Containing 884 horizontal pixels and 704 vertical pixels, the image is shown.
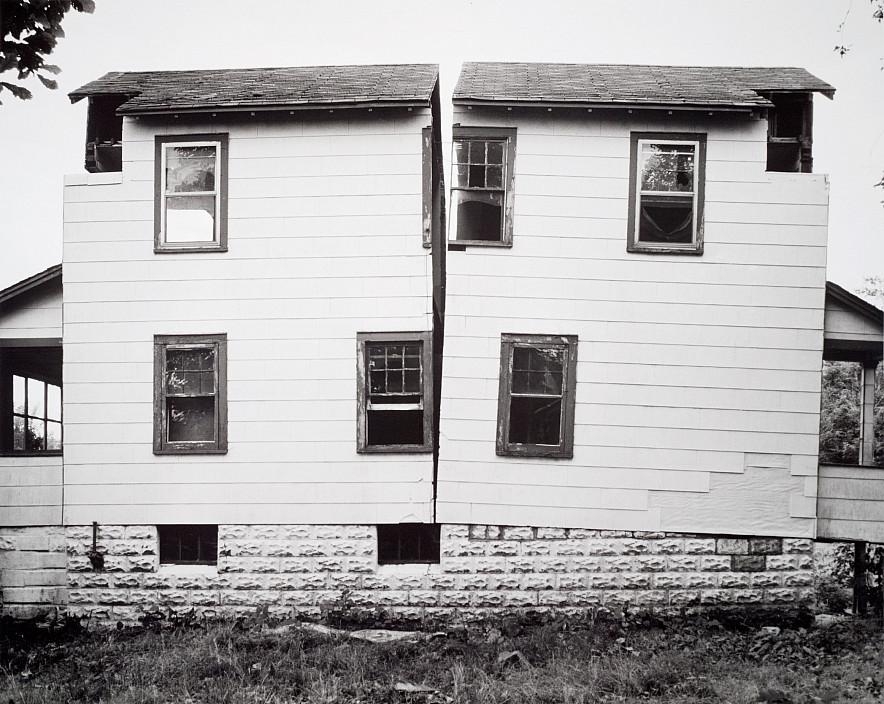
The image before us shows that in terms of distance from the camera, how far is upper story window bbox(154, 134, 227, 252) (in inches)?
417

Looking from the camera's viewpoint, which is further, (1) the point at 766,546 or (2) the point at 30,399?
(2) the point at 30,399

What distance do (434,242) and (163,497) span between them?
19.4ft

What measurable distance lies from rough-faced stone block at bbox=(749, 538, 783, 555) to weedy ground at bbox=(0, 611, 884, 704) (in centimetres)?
82

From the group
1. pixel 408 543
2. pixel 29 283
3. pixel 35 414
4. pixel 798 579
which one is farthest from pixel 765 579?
pixel 35 414

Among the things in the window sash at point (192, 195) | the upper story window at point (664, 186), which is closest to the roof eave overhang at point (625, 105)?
the upper story window at point (664, 186)

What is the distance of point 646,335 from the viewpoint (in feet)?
33.9

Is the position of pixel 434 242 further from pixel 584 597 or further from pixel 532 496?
pixel 584 597

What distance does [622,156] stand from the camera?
10438 millimetres

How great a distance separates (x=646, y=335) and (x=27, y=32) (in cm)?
813

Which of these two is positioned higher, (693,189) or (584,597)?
(693,189)

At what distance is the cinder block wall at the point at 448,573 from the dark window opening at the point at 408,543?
26 centimetres

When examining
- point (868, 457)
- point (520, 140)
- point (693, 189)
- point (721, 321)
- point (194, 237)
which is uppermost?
point (520, 140)

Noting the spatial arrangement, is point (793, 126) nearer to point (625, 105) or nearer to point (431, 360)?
point (625, 105)

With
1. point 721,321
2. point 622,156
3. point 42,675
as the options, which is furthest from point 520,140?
point 42,675
